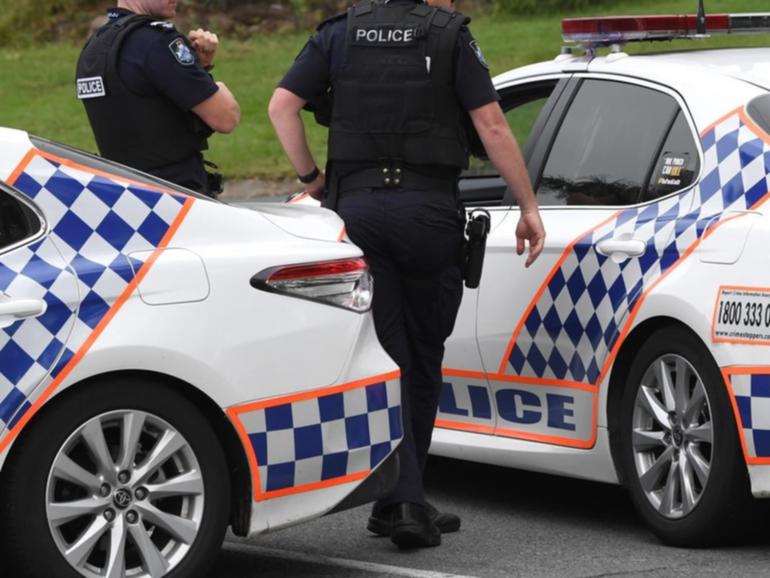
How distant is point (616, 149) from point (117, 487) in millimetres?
2174

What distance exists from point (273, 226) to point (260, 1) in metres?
27.6

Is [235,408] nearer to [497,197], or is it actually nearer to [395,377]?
[395,377]

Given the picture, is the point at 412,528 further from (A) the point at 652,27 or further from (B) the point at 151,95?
(A) the point at 652,27

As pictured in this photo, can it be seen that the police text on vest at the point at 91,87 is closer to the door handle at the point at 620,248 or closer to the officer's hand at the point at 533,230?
the officer's hand at the point at 533,230

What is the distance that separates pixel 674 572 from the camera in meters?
5.00

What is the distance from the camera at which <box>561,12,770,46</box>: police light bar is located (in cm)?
602

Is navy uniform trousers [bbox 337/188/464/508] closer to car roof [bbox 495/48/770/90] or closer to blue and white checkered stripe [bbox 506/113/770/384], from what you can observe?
blue and white checkered stripe [bbox 506/113/770/384]

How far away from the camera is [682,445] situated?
17.4ft

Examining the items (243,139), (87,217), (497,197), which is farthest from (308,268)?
(243,139)

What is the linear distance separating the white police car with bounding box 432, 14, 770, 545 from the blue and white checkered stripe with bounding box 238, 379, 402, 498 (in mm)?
886

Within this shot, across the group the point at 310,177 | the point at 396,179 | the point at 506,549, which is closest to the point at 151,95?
the point at 310,177

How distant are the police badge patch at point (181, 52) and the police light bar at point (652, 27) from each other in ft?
4.27

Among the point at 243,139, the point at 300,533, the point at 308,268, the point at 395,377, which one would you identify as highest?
the point at 308,268

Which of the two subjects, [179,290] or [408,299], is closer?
[179,290]
